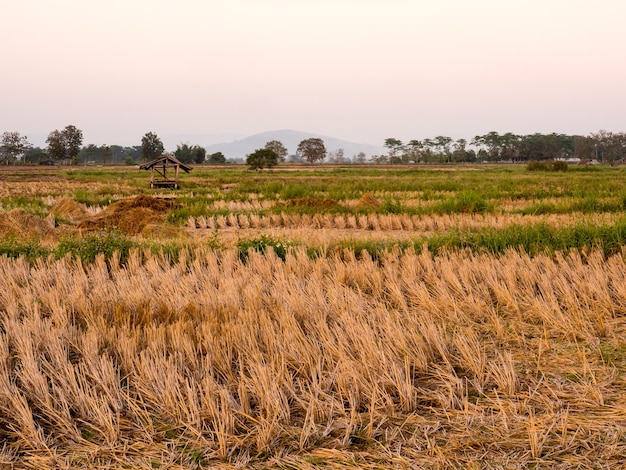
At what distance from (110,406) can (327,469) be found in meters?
1.48

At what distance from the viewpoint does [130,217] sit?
1421 cm

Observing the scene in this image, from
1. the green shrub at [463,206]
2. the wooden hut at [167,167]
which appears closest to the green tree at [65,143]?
the wooden hut at [167,167]

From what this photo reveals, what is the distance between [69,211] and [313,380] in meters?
14.9

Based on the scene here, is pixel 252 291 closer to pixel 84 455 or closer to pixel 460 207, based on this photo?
pixel 84 455

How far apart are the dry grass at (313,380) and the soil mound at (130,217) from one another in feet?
25.9

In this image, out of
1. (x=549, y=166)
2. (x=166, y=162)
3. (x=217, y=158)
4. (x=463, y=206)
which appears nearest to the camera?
(x=463, y=206)

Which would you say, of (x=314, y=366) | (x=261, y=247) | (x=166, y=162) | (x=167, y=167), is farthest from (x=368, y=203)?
(x=167, y=167)

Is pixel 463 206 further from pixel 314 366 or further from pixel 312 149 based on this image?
pixel 312 149

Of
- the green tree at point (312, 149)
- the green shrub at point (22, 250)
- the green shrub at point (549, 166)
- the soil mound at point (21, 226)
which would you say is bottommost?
the green shrub at point (22, 250)

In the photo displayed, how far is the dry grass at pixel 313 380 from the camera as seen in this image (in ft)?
9.59

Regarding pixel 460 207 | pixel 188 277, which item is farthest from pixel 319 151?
pixel 188 277

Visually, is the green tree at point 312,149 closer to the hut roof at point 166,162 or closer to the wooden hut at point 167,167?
the wooden hut at point 167,167

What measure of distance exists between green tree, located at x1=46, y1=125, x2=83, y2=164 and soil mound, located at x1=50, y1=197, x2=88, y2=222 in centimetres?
8416

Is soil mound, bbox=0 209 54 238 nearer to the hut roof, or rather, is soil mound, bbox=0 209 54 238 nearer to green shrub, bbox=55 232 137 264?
green shrub, bbox=55 232 137 264
